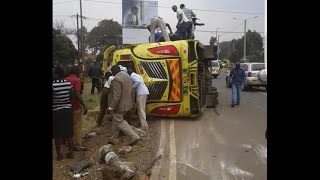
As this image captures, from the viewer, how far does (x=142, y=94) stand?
8438 mm

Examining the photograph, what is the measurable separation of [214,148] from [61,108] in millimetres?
2647

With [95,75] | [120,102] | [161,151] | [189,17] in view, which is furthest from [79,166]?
[95,75]

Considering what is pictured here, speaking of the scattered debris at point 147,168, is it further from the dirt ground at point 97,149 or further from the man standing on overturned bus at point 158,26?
the man standing on overturned bus at point 158,26

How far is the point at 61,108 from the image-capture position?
18.6 ft

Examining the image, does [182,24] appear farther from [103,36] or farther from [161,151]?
[103,36]

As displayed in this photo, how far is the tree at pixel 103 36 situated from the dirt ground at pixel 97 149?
1219cm

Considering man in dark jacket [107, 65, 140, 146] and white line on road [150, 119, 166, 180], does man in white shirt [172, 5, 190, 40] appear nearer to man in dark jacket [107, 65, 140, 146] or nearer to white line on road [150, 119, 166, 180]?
white line on road [150, 119, 166, 180]

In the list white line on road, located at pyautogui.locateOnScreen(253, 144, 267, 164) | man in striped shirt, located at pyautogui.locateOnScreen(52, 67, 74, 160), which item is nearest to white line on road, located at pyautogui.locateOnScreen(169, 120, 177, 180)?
white line on road, located at pyautogui.locateOnScreen(253, 144, 267, 164)

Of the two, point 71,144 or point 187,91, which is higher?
point 187,91

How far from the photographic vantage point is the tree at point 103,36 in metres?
22.5
